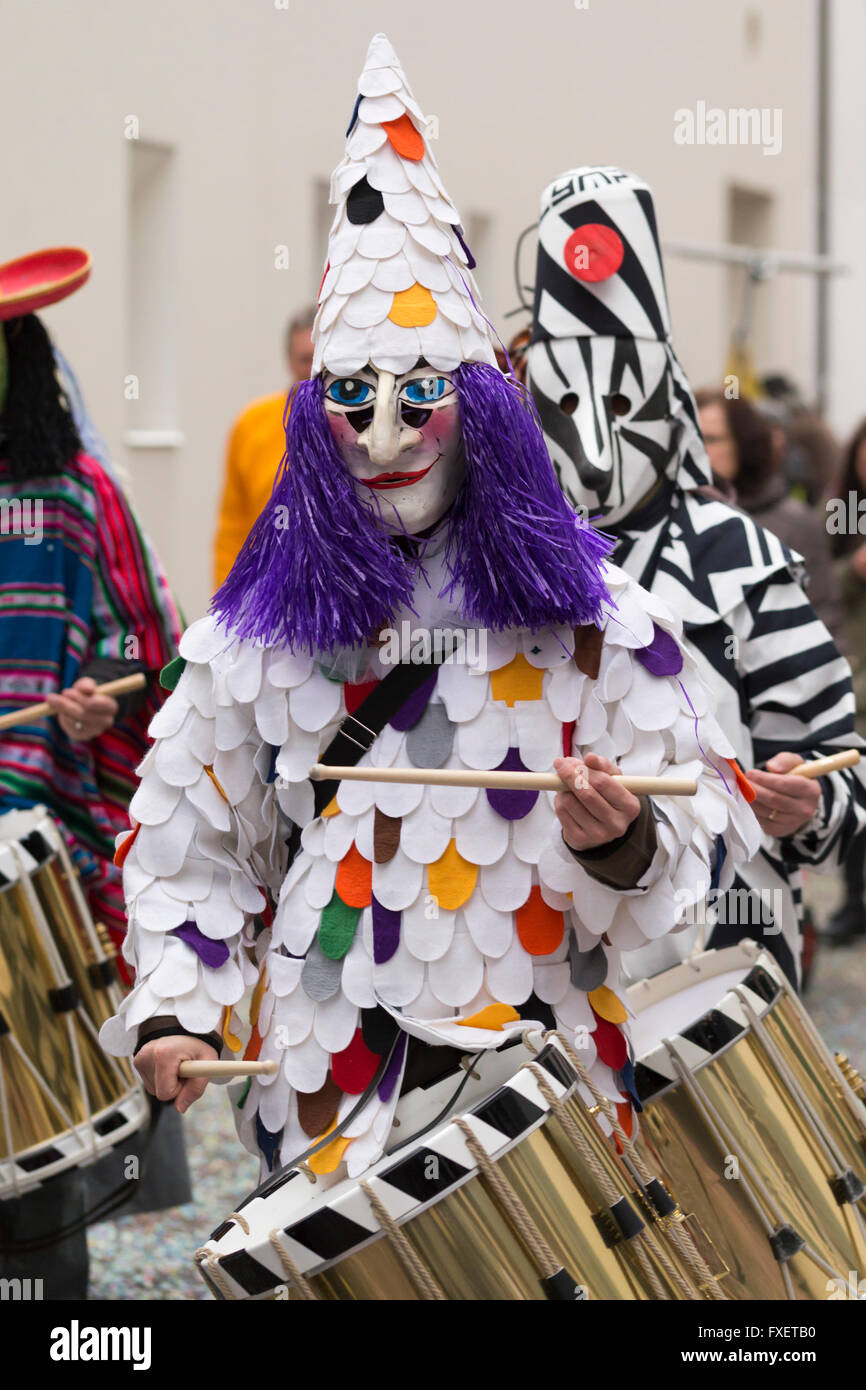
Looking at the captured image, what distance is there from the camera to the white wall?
6645 mm

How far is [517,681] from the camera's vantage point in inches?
89.1

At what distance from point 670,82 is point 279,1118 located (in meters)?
9.34

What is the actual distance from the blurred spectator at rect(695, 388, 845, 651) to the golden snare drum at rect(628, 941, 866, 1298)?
7.70 feet

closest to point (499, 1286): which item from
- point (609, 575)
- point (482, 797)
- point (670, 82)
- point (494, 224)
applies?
point (482, 797)

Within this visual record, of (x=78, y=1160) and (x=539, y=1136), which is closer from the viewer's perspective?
(x=539, y=1136)

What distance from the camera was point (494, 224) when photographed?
28.5 feet

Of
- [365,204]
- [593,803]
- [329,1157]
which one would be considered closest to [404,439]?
[365,204]

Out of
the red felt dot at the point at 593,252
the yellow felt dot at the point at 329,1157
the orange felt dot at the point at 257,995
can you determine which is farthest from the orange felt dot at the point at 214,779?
the red felt dot at the point at 593,252

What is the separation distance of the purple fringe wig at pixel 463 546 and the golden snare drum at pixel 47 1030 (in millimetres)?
1123

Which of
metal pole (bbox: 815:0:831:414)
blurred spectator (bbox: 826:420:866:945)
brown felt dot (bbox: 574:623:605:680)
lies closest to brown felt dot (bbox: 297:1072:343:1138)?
brown felt dot (bbox: 574:623:605:680)

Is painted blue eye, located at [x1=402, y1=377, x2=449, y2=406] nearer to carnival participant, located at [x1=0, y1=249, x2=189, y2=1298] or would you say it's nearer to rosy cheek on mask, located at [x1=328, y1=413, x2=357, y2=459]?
rosy cheek on mask, located at [x1=328, y1=413, x2=357, y2=459]

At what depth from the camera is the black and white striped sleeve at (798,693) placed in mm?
3102

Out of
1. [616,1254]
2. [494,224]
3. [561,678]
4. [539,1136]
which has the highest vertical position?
[494,224]
